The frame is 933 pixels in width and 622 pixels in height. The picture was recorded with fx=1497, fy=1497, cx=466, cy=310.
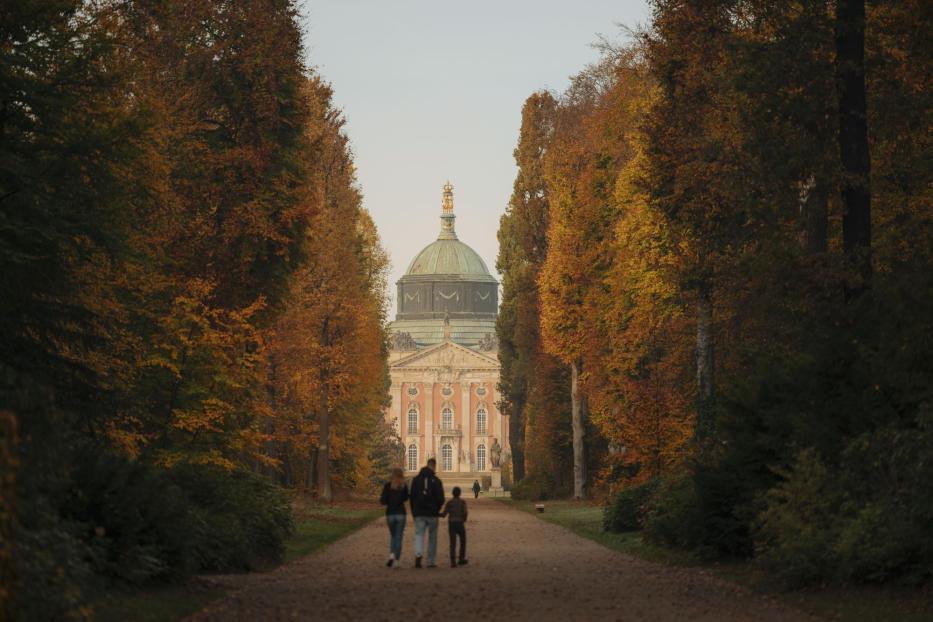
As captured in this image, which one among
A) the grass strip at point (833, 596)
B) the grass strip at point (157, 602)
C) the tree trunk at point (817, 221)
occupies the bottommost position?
the grass strip at point (833, 596)

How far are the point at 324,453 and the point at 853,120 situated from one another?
29.7 m

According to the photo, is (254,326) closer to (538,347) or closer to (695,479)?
(695,479)

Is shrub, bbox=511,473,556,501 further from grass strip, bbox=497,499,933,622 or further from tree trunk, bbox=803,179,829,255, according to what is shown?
tree trunk, bbox=803,179,829,255

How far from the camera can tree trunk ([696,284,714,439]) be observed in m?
28.7

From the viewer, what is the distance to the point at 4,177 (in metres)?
18.8

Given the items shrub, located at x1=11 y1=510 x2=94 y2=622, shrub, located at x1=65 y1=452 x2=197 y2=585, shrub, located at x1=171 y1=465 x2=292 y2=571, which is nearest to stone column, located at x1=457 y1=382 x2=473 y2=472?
shrub, located at x1=171 y1=465 x2=292 y2=571

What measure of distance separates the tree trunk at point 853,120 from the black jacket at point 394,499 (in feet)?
25.2

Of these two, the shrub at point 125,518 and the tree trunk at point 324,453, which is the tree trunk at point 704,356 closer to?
the shrub at point 125,518

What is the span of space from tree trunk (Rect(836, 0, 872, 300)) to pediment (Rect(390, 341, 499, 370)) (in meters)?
157

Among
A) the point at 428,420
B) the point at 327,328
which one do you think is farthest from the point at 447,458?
the point at 327,328

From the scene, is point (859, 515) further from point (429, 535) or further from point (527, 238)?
point (527, 238)

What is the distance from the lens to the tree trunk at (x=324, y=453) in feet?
155

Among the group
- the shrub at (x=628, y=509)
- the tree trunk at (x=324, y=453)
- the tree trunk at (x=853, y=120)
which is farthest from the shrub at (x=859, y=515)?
the tree trunk at (x=324, y=453)

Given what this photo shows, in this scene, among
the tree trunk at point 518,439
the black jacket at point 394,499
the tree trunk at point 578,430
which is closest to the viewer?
the black jacket at point 394,499
